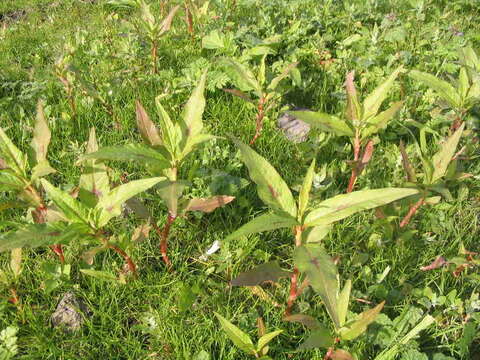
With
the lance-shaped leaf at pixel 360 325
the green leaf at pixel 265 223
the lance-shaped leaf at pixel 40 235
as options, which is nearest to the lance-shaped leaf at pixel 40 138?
the lance-shaped leaf at pixel 40 235

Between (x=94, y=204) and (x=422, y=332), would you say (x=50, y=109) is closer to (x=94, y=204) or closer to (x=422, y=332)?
(x=94, y=204)

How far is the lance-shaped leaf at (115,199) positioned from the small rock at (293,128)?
5.27 ft

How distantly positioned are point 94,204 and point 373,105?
147 centimetres

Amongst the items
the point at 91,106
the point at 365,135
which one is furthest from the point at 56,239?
the point at 91,106

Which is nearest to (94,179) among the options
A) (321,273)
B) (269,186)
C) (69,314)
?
(69,314)

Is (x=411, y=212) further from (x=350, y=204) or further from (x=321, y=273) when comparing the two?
(x=321, y=273)

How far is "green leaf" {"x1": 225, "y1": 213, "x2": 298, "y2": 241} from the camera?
1.34 meters

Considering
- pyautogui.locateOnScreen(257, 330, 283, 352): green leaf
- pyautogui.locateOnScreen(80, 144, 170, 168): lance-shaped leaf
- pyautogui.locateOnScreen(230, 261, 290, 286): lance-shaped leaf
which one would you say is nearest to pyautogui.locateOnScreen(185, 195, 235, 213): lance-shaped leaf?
pyautogui.locateOnScreen(80, 144, 170, 168): lance-shaped leaf

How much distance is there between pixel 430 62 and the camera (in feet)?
11.9

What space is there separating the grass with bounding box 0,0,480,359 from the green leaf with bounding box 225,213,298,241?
60cm

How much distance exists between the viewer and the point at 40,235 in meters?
1.53

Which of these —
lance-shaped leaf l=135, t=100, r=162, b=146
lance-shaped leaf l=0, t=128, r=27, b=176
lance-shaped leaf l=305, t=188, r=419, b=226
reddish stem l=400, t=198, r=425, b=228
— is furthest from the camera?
reddish stem l=400, t=198, r=425, b=228

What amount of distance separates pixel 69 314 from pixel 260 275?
932mm

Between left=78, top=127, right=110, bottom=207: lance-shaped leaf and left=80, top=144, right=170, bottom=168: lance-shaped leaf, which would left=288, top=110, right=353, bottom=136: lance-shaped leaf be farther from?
left=78, top=127, right=110, bottom=207: lance-shaped leaf
